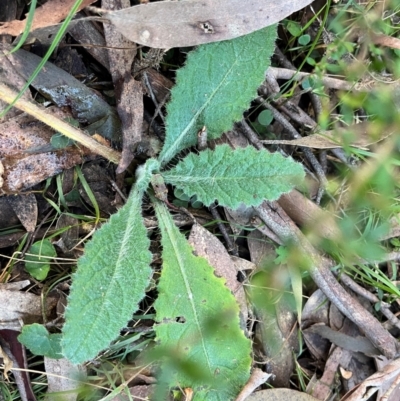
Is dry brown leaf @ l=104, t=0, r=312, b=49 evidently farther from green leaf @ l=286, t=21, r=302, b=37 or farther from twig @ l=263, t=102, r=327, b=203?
twig @ l=263, t=102, r=327, b=203

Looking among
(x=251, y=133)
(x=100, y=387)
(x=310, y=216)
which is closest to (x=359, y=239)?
(x=310, y=216)

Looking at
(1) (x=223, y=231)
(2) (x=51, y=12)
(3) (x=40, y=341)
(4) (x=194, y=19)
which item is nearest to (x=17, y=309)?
(3) (x=40, y=341)

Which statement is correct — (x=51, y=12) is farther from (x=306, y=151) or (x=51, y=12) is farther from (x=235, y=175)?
(x=306, y=151)

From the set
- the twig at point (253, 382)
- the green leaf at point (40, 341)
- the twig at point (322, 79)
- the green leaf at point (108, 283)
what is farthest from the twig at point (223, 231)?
the green leaf at point (40, 341)

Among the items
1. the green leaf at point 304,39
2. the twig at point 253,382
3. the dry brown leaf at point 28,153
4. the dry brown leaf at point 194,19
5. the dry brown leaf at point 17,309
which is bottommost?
the twig at point 253,382

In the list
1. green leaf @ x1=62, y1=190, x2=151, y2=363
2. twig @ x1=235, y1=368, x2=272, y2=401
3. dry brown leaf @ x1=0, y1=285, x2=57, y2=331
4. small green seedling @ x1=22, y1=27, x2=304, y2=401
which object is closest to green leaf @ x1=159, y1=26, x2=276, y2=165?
small green seedling @ x1=22, y1=27, x2=304, y2=401

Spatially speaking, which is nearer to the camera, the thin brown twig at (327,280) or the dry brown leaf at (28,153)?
the dry brown leaf at (28,153)

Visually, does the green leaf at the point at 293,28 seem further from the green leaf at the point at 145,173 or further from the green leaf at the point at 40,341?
the green leaf at the point at 40,341
